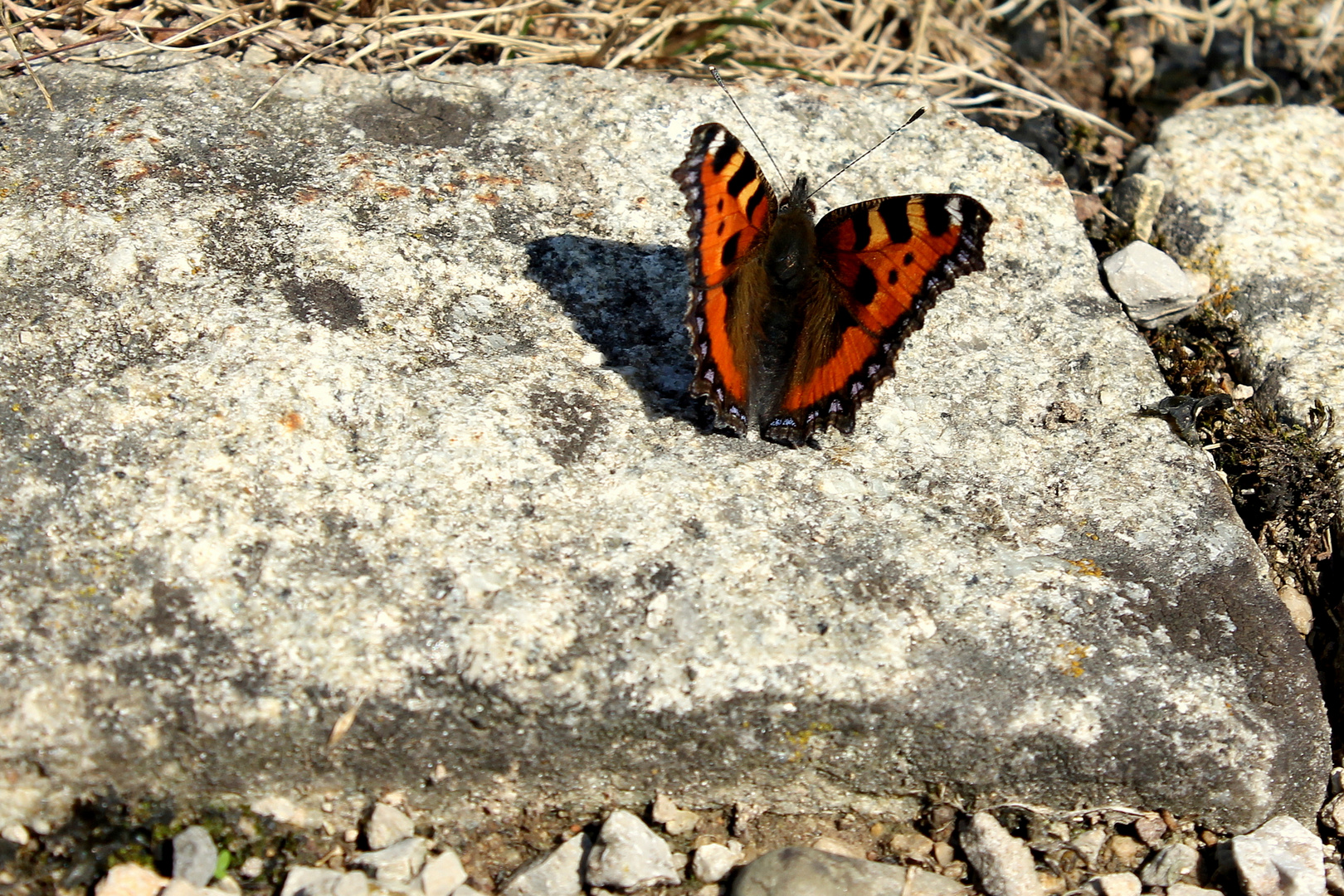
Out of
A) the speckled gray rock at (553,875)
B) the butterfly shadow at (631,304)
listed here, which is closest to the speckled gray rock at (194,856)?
the speckled gray rock at (553,875)

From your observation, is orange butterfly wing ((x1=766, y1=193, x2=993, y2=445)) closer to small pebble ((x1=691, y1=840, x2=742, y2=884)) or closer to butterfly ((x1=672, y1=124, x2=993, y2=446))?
butterfly ((x1=672, y1=124, x2=993, y2=446))

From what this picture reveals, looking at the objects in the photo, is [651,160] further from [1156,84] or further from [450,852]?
[1156,84]

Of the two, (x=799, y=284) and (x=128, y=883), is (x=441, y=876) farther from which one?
(x=799, y=284)

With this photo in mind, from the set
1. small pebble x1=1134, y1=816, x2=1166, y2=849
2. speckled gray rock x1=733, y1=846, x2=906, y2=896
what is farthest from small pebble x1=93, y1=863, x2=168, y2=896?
small pebble x1=1134, y1=816, x2=1166, y2=849

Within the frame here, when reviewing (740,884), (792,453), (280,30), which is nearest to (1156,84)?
(792,453)

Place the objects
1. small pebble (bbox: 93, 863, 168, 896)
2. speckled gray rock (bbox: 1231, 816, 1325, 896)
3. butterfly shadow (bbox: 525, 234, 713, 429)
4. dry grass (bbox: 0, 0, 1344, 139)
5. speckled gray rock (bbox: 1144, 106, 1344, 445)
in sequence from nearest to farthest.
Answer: small pebble (bbox: 93, 863, 168, 896) → speckled gray rock (bbox: 1231, 816, 1325, 896) → butterfly shadow (bbox: 525, 234, 713, 429) → speckled gray rock (bbox: 1144, 106, 1344, 445) → dry grass (bbox: 0, 0, 1344, 139)

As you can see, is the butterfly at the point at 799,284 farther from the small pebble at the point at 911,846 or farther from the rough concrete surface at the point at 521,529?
the small pebble at the point at 911,846
